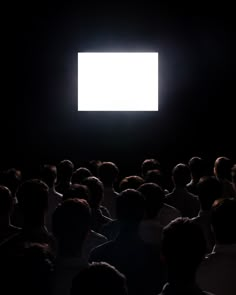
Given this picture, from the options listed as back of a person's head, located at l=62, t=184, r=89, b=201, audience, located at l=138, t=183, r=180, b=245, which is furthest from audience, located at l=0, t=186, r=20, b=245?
audience, located at l=138, t=183, r=180, b=245

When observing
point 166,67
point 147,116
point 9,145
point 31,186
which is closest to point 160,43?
point 166,67

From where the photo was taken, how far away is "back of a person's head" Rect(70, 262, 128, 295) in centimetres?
157

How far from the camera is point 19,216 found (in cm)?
444

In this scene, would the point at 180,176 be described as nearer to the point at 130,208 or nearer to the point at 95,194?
the point at 95,194

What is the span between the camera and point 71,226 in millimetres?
2756

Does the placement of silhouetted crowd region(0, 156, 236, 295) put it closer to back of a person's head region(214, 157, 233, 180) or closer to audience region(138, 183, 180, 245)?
audience region(138, 183, 180, 245)

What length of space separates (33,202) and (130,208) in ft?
1.99

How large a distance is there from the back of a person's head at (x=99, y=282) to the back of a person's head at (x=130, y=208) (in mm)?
1384

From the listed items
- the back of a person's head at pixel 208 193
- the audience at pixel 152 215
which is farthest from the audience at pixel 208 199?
the audience at pixel 152 215

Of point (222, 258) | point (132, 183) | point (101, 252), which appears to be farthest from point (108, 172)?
point (222, 258)

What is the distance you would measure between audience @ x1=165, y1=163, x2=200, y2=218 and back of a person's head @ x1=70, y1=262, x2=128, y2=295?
135 inches

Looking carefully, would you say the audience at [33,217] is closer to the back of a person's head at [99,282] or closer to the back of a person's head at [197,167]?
the back of a person's head at [99,282]

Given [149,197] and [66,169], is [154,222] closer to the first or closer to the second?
[149,197]

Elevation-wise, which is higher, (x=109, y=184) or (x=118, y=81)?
(x=118, y=81)
